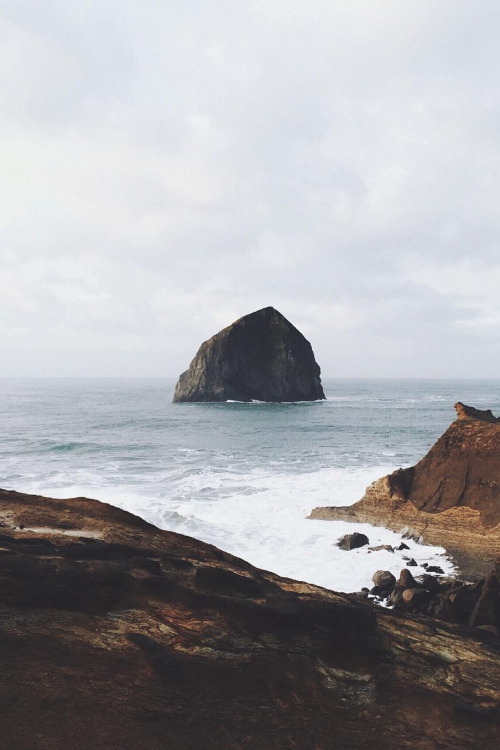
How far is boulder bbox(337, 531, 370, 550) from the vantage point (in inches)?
639

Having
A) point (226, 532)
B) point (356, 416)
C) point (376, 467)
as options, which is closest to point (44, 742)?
point (226, 532)

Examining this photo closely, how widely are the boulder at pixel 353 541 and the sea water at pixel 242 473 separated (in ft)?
0.82

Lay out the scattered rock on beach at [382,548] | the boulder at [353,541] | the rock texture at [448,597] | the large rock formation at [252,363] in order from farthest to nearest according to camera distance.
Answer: the large rock formation at [252,363] → the boulder at [353,541] → the scattered rock on beach at [382,548] → the rock texture at [448,597]

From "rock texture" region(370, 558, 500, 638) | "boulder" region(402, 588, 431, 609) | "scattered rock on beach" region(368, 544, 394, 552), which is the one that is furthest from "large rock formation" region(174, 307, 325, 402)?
"boulder" region(402, 588, 431, 609)

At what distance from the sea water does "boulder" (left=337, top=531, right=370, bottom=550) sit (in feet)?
0.82

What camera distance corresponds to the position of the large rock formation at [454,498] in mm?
15273

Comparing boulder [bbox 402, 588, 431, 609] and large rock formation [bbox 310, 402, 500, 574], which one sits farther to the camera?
large rock formation [bbox 310, 402, 500, 574]

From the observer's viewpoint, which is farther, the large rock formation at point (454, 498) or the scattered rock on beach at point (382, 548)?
the scattered rock on beach at point (382, 548)

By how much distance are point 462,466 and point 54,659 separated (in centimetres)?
1627

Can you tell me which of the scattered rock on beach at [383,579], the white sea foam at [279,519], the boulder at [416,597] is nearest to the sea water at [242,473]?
the white sea foam at [279,519]

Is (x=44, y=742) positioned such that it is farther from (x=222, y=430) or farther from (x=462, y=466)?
(x=222, y=430)

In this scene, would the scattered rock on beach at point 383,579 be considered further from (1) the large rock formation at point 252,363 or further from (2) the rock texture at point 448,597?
(1) the large rock formation at point 252,363

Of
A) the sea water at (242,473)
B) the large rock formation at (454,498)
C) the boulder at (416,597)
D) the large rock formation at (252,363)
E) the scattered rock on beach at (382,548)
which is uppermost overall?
the large rock formation at (252,363)

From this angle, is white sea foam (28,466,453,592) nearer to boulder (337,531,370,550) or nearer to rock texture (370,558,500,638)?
boulder (337,531,370,550)
